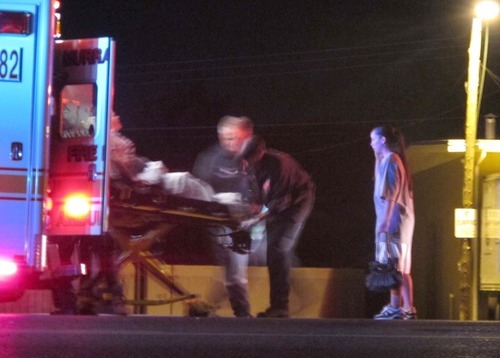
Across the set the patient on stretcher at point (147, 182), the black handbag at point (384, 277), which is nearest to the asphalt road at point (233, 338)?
the black handbag at point (384, 277)

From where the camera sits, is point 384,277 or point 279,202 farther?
point 279,202

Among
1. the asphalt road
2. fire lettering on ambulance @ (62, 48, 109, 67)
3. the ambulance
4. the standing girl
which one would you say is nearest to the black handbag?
the standing girl

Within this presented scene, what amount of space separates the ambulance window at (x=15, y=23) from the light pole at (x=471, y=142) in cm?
1044

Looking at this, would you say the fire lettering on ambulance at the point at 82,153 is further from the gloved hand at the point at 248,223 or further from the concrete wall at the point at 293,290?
the concrete wall at the point at 293,290

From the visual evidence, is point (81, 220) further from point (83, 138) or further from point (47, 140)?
point (47, 140)

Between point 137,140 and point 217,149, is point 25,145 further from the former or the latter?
point 137,140

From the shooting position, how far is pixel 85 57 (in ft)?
31.3

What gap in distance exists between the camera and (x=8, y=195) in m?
8.80

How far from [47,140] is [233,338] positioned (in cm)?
307

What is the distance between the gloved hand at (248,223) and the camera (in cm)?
Result: 1076

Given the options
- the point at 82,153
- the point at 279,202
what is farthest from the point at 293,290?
the point at 82,153

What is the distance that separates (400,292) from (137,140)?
2929cm

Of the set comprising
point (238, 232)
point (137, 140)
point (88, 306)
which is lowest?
point (88, 306)

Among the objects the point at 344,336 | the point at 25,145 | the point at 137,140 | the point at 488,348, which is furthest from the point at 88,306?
the point at 137,140
